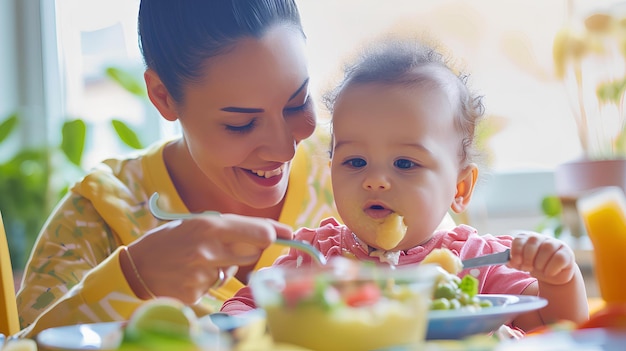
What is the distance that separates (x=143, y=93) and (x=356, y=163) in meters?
2.27

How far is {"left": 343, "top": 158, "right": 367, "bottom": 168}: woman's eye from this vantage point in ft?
4.39

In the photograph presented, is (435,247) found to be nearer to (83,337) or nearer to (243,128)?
(243,128)

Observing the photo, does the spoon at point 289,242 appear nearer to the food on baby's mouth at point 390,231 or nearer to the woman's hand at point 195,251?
the woman's hand at point 195,251

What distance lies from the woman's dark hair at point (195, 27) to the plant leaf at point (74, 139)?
5.77 ft

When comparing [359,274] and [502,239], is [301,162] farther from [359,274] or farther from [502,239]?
[359,274]

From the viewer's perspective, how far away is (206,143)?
1607mm

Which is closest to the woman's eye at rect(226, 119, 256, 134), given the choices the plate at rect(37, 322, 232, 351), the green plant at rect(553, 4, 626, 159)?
the plate at rect(37, 322, 232, 351)

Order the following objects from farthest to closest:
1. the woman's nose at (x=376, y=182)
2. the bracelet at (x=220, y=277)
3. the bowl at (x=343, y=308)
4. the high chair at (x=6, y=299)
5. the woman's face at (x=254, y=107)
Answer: the woman's face at (x=254, y=107)
the high chair at (x=6, y=299)
the woman's nose at (x=376, y=182)
the bracelet at (x=220, y=277)
the bowl at (x=343, y=308)

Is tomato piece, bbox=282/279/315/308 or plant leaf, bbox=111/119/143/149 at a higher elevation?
tomato piece, bbox=282/279/315/308

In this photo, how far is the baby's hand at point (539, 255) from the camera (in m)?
1.06

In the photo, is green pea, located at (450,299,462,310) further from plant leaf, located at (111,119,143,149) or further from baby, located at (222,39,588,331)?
plant leaf, located at (111,119,143,149)

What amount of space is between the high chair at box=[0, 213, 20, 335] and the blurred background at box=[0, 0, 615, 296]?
68.0 inches

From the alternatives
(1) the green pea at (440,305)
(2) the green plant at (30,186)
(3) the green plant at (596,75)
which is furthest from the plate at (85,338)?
(2) the green plant at (30,186)

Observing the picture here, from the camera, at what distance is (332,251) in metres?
1.41
